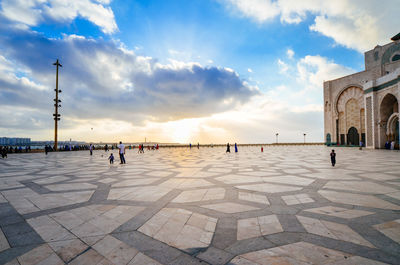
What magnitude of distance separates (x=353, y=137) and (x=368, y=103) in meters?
9.90

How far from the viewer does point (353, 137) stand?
3403cm

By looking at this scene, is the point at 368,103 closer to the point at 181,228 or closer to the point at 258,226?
the point at 258,226

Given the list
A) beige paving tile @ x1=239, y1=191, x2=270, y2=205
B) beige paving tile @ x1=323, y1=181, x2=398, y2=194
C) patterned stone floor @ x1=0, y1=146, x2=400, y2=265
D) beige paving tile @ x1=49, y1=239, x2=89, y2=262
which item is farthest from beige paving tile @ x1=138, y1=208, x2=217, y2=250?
beige paving tile @ x1=323, y1=181, x2=398, y2=194

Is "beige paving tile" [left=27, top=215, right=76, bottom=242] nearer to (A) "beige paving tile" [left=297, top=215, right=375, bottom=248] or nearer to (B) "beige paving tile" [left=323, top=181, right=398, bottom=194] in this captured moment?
(A) "beige paving tile" [left=297, top=215, right=375, bottom=248]

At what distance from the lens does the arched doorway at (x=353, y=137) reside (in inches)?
1312

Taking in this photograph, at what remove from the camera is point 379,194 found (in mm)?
4477

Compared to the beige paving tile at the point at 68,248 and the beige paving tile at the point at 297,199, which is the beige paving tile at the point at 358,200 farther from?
the beige paving tile at the point at 68,248

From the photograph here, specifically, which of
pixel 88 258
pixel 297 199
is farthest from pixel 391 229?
pixel 88 258

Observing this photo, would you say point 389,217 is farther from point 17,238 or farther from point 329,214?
point 17,238

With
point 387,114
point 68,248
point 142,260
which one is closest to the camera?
point 142,260

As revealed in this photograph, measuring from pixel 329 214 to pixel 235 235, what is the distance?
75.5 inches

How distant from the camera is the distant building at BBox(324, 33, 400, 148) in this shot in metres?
23.8

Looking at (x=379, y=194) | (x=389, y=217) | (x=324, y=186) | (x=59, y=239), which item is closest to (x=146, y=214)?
(x=59, y=239)

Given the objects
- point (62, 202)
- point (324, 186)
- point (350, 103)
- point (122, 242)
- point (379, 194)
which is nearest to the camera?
point (122, 242)
